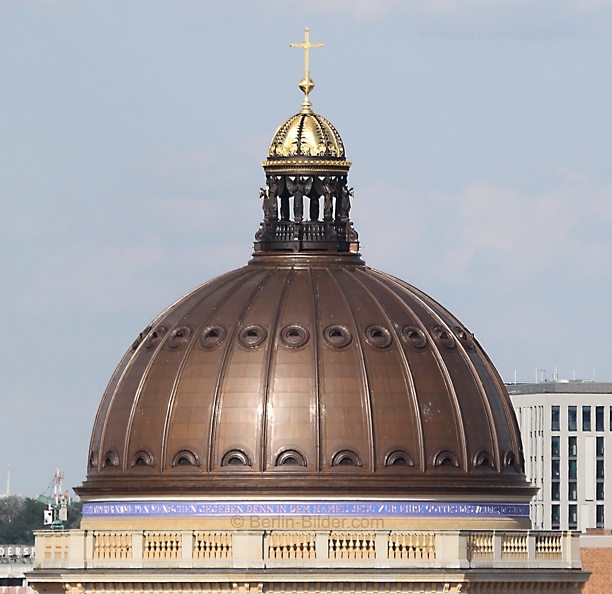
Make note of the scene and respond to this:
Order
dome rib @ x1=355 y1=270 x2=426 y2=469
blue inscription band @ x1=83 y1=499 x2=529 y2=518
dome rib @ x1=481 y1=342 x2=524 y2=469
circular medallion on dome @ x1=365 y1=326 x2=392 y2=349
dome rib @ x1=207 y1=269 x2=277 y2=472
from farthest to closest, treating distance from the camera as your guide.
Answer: dome rib @ x1=481 y1=342 x2=524 y2=469 → circular medallion on dome @ x1=365 y1=326 x2=392 y2=349 → dome rib @ x1=355 y1=270 x2=426 y2=469 → dome rib @ x1=207 y1=269 x2=277 y2=472 → blue inscription band @ x1=83 y1=499 x2=529 y2=518

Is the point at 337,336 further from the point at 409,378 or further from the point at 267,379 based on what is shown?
the point at 267,379

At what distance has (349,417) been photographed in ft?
365

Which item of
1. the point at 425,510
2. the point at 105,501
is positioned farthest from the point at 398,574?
the point at 105,501

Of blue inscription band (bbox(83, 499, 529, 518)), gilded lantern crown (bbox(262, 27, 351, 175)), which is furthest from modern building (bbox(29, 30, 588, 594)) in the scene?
gilded lantern crown (bbox(262, 27, 351, 175))

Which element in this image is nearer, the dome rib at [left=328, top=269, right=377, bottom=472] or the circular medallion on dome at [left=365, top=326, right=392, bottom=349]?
the dome rib at [left=328, top=269, right=377, bottom=472]

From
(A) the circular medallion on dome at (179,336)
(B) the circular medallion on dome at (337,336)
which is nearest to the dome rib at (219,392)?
(A) the circular medallion on dome at (179,336)

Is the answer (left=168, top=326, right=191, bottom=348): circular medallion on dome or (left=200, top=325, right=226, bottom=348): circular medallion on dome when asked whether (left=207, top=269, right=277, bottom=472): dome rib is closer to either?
(left=200, top=325, right=226, bottom=348): circular medallion on dome

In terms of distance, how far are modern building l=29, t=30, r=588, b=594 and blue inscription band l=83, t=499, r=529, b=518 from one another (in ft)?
0.14

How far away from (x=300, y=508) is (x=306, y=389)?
144 inches

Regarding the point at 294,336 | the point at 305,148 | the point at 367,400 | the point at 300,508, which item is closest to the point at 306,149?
the point at 305,148

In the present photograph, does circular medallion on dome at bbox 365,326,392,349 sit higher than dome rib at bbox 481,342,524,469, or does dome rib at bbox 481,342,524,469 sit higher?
circular medallion on dome at bbox 365,326,392,349

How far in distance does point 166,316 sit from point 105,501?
6.40 m

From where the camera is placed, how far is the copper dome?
365 ft

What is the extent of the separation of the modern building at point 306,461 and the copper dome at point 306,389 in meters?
0.07
